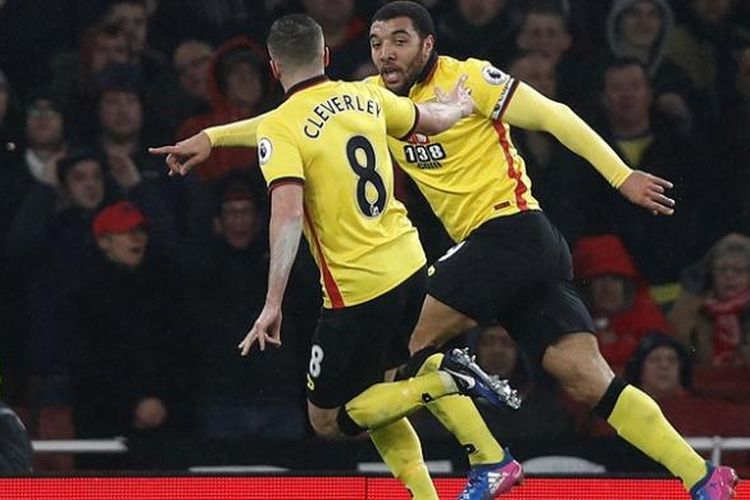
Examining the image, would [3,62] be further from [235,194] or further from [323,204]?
[323,204]

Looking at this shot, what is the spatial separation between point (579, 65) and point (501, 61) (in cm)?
32

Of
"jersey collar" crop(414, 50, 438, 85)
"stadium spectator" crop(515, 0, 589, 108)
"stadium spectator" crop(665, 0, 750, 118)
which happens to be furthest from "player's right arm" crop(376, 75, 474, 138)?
"stadium spectator" crop(665, 0, 750, 118)

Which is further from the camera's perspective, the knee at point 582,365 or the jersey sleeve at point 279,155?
the knee at point 582,365

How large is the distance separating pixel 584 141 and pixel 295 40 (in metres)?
1.04

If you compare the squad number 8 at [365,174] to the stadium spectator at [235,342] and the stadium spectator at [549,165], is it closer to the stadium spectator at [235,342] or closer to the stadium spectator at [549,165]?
the stadium spectator at [235,342]

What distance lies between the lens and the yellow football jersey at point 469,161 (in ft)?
24.6

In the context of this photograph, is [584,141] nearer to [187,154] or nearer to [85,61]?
[187,154]

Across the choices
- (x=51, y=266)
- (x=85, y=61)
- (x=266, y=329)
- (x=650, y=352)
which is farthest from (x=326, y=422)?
(x=85, y=61)

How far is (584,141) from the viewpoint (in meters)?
7.34

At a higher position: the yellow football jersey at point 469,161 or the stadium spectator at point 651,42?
the stadium spectator at point 651,42

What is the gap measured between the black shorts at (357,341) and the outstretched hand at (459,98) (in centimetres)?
52

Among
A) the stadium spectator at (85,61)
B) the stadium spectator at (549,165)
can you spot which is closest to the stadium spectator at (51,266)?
the stadium spectator at (85,61)

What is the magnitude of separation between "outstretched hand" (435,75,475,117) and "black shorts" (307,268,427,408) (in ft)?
1.70

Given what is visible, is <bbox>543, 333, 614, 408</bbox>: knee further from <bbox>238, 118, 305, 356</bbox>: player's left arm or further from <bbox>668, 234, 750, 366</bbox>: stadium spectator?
<bbox>668, 234, 750, 366</bbox>: stadium spectator
